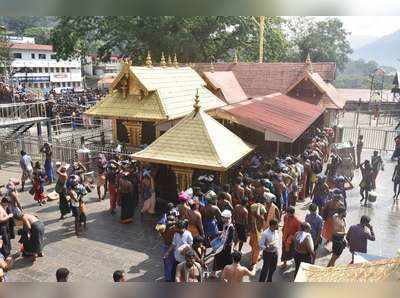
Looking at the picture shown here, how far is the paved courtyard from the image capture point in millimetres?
8102

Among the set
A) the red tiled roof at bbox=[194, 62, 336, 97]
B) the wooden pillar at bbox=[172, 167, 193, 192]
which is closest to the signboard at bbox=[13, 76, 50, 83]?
the red tiled roof at bbox=[194, 62, 336, 97]

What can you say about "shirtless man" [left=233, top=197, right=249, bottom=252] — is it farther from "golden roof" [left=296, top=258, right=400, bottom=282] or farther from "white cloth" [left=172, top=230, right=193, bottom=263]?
"golden roof" [left=296, top=258, right=400, bottom=282]

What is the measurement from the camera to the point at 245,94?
80.6ft

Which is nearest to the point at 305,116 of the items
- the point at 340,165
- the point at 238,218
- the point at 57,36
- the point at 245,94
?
the point at 340,165

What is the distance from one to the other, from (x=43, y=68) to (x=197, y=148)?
54849mm

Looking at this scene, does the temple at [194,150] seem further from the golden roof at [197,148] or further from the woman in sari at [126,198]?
the woman in sari at [126,198]

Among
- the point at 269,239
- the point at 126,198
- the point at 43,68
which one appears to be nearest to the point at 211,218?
the point at 269,239

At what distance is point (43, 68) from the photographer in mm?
58719

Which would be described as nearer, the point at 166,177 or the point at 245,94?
the point at 166,177

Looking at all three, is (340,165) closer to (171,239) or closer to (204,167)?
(204,167)

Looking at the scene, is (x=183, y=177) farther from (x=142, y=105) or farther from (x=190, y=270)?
(x=142, y=105)

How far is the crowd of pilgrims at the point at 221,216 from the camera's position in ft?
22.9

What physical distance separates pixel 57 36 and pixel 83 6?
33247 millimetres

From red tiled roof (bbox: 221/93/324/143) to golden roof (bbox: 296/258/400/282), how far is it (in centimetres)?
850
